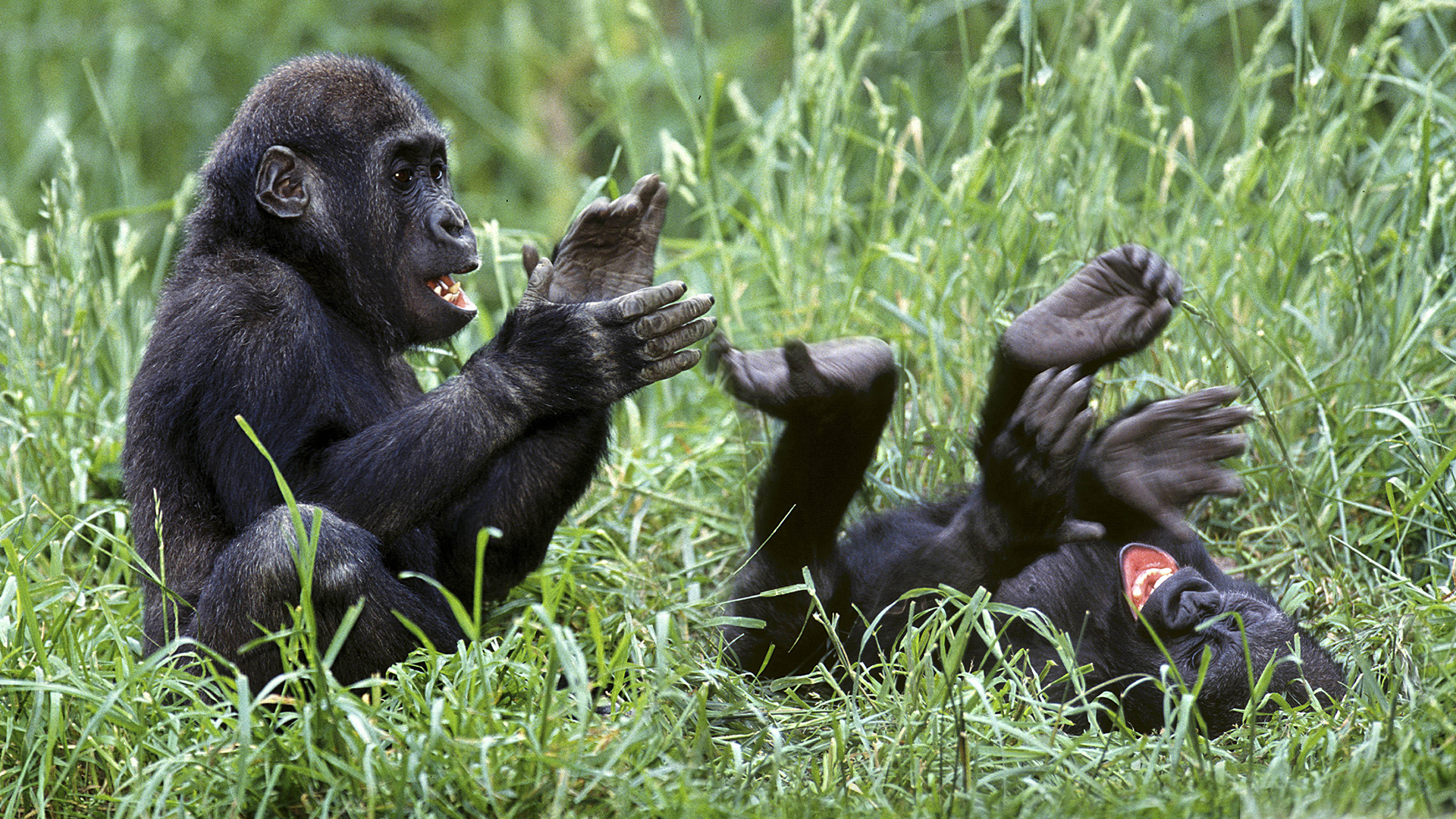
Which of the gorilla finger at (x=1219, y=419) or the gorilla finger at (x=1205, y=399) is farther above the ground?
the gorilla finger at (x=1205, y=399)

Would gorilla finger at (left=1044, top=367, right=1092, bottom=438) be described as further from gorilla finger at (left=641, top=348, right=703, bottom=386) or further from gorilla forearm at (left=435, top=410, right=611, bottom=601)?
gorilla forearm at (left=435, top=410, right=611, bottom=601)

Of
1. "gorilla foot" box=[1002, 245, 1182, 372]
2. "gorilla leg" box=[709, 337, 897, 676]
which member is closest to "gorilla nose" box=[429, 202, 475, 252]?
"gorilla leg" box=[709, 337, 897, 676]

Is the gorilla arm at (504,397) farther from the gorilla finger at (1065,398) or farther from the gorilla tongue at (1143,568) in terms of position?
the gorilla tongue at (1143,568)

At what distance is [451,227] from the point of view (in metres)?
3.14

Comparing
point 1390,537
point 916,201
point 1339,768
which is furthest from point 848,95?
point 1339,768

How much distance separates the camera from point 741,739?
2.66 m

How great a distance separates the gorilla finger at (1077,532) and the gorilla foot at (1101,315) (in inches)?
13.7

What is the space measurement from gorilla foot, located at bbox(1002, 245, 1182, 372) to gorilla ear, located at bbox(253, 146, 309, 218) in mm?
1601

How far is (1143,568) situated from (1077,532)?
0.70ft

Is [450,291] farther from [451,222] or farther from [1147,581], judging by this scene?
[1147,581]

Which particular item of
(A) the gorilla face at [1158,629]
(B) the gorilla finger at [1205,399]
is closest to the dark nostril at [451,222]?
(A) the gorilla face at [1158,629]

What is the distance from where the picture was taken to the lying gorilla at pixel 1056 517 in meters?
2.83

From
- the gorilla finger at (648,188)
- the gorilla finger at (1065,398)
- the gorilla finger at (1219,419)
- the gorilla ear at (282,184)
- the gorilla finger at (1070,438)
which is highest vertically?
the gorilla ear at (282,184)

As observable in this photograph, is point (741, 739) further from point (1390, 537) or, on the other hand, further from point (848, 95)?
point (848, 95)
